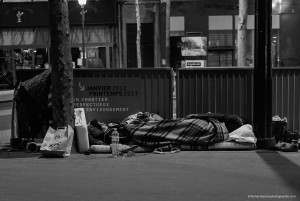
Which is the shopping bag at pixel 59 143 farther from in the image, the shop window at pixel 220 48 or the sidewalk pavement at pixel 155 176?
the shop window at pixel 220 48

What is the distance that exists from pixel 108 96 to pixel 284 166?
12.3 ft

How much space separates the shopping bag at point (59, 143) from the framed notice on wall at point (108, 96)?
1.24 meters

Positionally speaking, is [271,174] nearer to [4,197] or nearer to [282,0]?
[4,197]

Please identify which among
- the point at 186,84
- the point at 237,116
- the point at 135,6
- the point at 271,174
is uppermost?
the point at 135,6

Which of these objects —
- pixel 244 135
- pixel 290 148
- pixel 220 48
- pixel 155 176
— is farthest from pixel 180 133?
pixel 220 48

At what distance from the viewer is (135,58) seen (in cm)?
2414

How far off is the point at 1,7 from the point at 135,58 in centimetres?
690

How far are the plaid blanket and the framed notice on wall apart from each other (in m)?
0.92

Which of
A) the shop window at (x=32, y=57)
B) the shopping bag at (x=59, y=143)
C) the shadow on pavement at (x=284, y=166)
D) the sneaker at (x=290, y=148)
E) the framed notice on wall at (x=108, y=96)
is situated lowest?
the shadow on pavement at (x=284, y=166)

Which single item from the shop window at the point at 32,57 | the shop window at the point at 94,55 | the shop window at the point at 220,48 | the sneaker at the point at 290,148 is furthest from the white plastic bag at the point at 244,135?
the shop window at the point at 32,57

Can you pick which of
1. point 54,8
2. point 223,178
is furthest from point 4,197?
point 54,8

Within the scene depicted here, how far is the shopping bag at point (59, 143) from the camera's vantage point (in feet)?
27.5

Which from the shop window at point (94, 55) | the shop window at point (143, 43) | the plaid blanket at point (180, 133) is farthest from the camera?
the shop window at point (143, 43)

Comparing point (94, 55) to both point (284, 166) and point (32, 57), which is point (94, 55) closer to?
point (32, 57)
